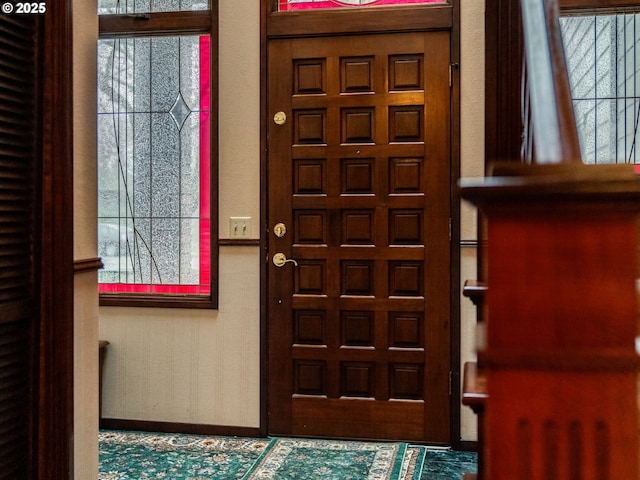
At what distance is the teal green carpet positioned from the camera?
107 inches

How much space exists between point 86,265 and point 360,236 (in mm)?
1514

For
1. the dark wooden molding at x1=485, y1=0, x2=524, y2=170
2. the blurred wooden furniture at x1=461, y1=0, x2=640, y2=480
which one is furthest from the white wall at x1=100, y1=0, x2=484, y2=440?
the blurred wooden furniture at x1=461, y1=0, x2=640, y2=480

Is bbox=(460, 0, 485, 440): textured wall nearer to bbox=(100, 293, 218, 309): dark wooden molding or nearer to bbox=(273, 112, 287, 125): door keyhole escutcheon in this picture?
bbox=(273, 112, 287, 125): door keyhole escutcheon

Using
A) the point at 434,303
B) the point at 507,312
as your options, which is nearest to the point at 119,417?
the point at 434,303

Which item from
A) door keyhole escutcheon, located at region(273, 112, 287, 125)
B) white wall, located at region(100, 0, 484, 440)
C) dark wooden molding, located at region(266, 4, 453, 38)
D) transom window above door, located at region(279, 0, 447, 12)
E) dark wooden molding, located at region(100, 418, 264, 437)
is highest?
transom window above door, located at region(279, 0, 447, 12)

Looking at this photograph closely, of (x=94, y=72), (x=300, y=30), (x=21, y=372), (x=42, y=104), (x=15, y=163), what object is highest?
(x=300, y=30)

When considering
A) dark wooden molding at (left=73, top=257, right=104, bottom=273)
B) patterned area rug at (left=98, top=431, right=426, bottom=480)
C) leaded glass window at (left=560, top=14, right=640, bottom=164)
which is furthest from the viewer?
leaded glass window at (left=560, top=14, right=640, bottom=164)

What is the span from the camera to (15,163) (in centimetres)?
172

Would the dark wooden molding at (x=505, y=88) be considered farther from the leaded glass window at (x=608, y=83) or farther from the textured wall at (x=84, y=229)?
the leaded glass window at (x=608, y=83)

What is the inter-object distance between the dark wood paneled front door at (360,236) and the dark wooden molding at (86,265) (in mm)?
1255

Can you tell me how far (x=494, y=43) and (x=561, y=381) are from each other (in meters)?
1.11

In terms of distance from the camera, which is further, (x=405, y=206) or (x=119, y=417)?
(x=119, y=417)

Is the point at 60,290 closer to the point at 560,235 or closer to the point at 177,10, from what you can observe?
the point at 560,235

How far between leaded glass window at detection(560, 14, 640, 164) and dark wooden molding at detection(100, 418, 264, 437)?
228cm
